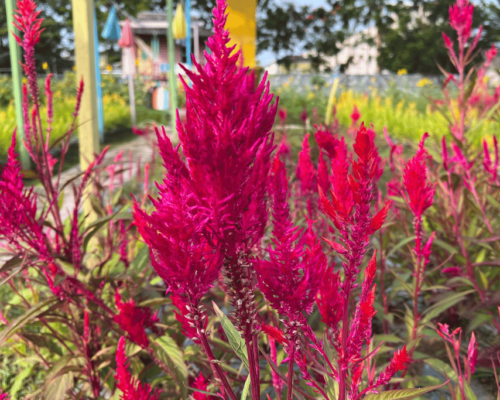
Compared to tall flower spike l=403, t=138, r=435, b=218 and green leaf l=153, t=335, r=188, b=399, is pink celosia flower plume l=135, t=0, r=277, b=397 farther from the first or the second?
green leaf l=153, t=335, r=188, b=399

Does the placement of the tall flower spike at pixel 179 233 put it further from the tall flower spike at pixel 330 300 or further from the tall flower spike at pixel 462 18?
the tall flower spike at pixel 462 18

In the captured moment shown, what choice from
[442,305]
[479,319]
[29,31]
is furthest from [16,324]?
[479,319]

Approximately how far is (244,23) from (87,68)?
863 mm

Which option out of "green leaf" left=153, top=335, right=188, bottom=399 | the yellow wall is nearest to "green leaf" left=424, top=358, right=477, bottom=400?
"green leaf" left=153, top=335, right=188, bottom=399

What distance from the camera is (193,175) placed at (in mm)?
462

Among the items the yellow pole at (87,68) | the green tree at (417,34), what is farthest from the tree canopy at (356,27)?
the yellow pole at (87,68)

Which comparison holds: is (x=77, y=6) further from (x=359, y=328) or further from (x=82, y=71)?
(x=359, y=328)

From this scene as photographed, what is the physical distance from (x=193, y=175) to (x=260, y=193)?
9 centimetres

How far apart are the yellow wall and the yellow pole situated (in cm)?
70

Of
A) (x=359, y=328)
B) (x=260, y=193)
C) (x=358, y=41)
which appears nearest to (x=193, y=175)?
(x=260, y=193)

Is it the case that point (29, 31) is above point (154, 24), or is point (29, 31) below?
below

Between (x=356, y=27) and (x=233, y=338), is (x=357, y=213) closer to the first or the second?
(x=233, y=338)

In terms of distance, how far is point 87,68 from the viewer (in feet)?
6.70

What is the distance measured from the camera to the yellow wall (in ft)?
5.62
